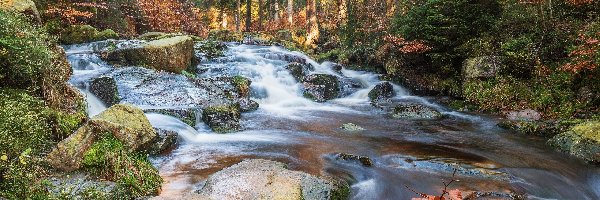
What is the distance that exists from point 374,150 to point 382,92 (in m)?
8.12

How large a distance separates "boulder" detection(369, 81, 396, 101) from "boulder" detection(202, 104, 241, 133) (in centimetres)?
700

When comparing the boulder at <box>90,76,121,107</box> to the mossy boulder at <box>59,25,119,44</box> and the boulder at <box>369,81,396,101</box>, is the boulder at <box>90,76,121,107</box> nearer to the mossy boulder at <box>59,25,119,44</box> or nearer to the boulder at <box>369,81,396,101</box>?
the mossy boulder at <box>59,25,119,44</box>

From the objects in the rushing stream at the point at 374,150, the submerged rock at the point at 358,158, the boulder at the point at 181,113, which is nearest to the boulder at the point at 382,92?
the rushing stream at the point at 374,150

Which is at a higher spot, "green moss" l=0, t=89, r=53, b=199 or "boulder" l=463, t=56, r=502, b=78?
"boulder" l=463, t=56, r=502, b=78

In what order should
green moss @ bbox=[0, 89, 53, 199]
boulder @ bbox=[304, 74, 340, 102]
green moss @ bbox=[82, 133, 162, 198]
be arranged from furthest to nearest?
1. boulder @ bbox=[304, 74, 340, 102]
2. green moss @ bbox=[82, 133, 162, 198]
3. green moss @ bbox=[0, 89, 53, 199]

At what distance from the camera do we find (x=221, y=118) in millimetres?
11023

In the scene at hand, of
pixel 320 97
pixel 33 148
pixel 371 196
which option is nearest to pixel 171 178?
pixel 33 148

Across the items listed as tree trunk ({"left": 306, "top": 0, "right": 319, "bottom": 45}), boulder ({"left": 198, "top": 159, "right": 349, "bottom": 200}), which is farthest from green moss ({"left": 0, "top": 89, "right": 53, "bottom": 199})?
tree trunk ({"left": 306, "top": 0, "right": 319, "bottom": 45})

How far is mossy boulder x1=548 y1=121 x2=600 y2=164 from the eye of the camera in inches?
322

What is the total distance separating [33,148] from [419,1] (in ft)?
51.7

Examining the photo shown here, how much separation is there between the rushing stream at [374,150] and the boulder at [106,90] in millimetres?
220

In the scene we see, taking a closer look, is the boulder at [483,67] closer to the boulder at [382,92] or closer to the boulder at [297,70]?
the boulder at [382,92]

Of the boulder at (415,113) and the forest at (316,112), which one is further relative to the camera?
the boulder at (415,113)

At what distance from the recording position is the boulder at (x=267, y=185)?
562cm
